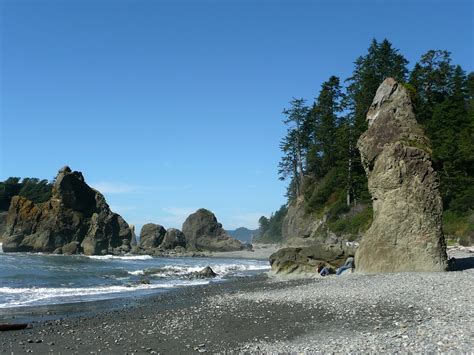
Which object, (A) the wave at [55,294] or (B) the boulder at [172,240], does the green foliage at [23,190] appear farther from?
(A) the wave at [55,294]

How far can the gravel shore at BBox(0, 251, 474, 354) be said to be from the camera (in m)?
10.1

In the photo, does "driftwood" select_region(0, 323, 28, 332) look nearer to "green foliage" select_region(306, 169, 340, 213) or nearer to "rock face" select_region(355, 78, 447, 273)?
"rock face" select_region(355, 78, 447, 273)

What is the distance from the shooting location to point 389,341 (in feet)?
31.8

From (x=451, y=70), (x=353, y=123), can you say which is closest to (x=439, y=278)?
(x=353, y=123)

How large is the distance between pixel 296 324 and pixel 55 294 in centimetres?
1650

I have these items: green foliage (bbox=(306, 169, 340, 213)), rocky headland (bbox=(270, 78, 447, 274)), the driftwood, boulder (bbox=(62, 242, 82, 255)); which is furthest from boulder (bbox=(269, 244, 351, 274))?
boulder (bbox=(62, 242, 82, 255))

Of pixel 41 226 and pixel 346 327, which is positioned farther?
pixel 41 226

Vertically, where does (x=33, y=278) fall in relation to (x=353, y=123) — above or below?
below

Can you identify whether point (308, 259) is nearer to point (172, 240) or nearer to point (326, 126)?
point (326, 126)

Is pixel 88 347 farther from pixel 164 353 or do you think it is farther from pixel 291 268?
pixel 291 268

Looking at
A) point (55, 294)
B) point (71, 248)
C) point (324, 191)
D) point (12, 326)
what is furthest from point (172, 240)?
point (12, 326)

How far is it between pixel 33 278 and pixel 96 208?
53101 mm

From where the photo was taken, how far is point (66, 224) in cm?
7888

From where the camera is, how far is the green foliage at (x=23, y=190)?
118 metres
